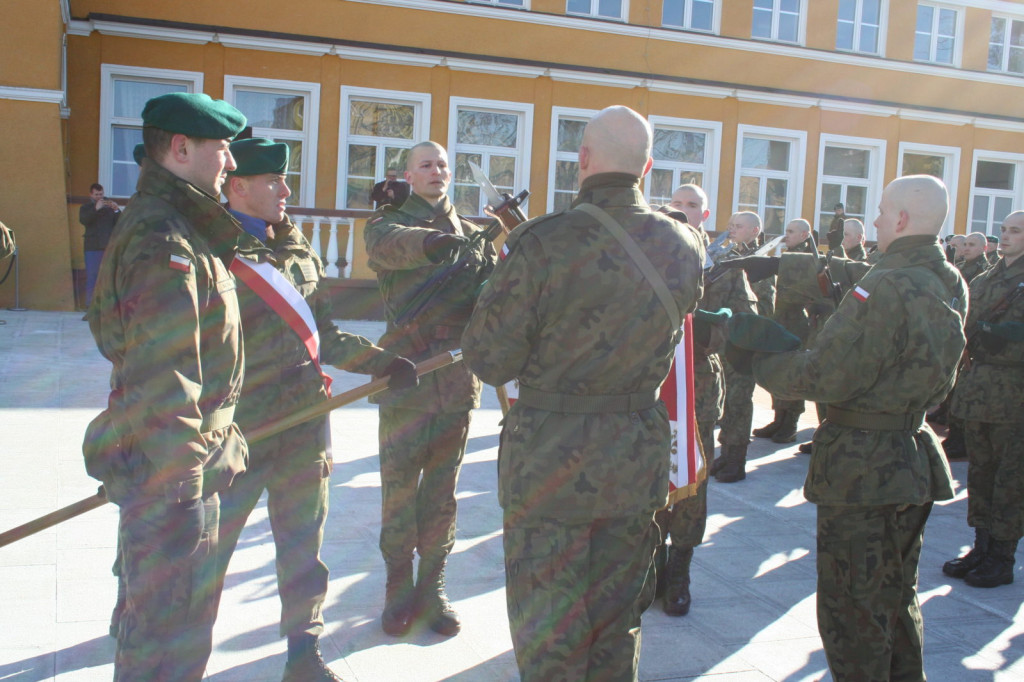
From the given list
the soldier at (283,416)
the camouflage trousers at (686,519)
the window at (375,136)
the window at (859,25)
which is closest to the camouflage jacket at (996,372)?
the camouflage trousers at (686,519)

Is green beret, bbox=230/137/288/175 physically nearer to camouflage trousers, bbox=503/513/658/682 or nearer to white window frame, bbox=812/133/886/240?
camouflage trousers, bbox=503/513/658/682

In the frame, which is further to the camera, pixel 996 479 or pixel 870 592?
pixel 996 479

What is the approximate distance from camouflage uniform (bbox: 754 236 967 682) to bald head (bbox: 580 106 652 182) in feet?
3.39

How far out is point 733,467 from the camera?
7023 millimetres

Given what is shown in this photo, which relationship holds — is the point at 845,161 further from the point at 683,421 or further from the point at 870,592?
the point at 870,592

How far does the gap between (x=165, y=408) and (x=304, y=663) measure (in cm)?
141

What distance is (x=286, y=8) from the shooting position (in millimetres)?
15172

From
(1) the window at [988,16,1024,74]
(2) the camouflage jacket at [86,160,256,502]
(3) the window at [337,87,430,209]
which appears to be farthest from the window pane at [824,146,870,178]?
(2) the camouflage jacket at [86,160,256,502]

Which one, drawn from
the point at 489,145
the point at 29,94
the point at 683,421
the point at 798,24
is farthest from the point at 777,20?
the point at 683,421

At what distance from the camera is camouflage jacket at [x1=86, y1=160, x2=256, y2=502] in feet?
7.94

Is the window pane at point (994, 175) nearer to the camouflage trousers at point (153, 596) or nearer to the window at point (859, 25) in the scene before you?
the window at point (859, 25)

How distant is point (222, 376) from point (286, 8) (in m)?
14.0

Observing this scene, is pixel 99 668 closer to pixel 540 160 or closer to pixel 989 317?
pixel 989 317

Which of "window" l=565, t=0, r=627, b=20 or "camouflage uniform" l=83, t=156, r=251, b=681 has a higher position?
"window" l=565, t=0, r=627, b=20
